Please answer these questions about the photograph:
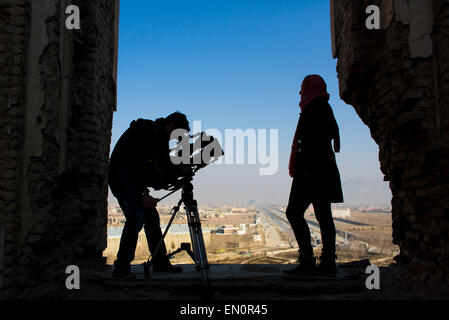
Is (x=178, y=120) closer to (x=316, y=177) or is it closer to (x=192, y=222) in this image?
(x=192, y=222)

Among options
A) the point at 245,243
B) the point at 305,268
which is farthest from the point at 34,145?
the point at 245,243

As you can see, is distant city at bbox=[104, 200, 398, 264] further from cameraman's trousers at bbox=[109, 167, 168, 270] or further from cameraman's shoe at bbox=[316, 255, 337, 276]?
cameraman's shoe at bbox=[316, 255, 337, 276]

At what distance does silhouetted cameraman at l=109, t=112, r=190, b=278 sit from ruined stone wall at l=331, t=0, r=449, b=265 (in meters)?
2.72

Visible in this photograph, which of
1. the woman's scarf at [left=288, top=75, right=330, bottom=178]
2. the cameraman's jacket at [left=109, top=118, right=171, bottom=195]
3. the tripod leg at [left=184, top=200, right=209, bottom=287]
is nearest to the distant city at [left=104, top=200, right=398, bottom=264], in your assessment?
the tripod leg at [left=184, top=200, right=209, bottom=287]

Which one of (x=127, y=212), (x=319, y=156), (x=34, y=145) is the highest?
(x=34, y=145)

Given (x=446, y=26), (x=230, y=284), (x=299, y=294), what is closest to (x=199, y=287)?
(x=230, y=284)

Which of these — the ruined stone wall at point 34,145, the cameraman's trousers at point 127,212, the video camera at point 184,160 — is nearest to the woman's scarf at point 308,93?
the video camera at point 184,160

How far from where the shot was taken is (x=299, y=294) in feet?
10.9

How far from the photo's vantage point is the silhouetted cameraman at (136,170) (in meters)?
3.50

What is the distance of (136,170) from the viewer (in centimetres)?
363

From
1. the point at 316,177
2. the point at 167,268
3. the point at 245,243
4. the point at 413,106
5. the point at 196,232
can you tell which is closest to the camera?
the point at 316,177

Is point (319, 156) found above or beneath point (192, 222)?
above

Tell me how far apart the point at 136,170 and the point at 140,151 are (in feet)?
0.69
